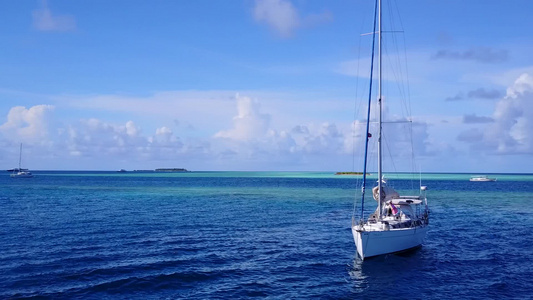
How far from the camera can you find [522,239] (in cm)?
4525

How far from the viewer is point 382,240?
34125mm

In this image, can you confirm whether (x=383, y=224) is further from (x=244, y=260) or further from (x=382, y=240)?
(x=244, y=260)

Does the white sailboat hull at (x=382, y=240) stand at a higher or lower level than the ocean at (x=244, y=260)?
higher

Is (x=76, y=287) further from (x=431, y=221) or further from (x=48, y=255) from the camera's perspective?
(x=431, y=221)

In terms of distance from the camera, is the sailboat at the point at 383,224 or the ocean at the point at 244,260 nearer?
the ocean at the point at 244,260

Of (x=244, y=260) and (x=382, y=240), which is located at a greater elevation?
(x=382, y=240)

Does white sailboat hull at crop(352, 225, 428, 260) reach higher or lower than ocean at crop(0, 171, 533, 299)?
higher

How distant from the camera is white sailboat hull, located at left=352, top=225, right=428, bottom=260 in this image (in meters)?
33.2

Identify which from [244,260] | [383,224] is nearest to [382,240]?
[383,224]

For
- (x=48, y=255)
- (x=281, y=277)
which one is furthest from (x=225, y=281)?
(x=48, y=255)

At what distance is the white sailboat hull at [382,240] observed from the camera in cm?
3322

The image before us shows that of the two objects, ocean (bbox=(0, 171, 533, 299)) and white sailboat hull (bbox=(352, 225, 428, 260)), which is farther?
white sailboat hull (bbox=(352, 225, 428, 260))

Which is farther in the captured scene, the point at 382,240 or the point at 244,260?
the point at 244,260

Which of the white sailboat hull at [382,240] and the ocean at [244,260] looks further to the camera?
the white sailboat hull at [382,240]
